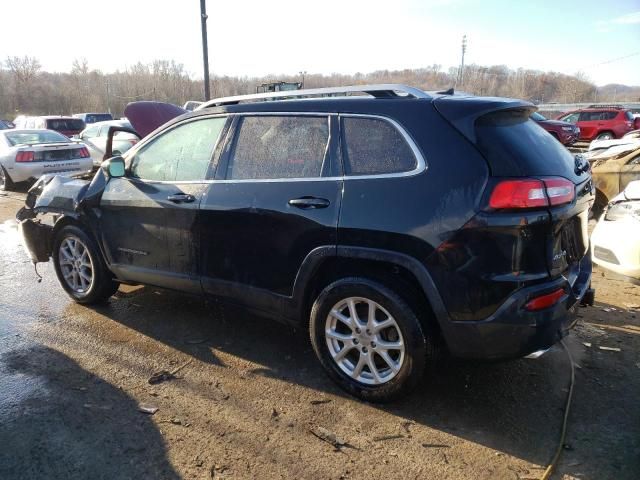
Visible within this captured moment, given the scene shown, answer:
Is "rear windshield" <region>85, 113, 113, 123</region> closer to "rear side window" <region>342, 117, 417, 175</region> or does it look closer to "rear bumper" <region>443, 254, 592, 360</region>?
"rear side window" <region>342, 117, 417, 175</region>

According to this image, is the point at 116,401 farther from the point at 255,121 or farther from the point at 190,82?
the point at 190,82

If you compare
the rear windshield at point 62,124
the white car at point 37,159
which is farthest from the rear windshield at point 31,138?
the rear windshield at point 62,124

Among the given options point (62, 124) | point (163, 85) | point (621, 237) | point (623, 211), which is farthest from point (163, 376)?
point (163, 85)

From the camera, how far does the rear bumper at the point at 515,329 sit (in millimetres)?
2545

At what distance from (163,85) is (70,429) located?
78.3 meters

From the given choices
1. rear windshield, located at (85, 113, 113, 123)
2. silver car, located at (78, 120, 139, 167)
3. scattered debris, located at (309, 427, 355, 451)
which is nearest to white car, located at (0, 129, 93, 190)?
silver car, located at (78, 120, 139, 167)

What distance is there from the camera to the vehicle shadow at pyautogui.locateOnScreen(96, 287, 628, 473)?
9.06 ft

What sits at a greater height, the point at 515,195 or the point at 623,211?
the point at 515,195

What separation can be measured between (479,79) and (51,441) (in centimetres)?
8623

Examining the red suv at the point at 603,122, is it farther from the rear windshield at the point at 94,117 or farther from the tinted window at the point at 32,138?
the rear windshield at the point at 94,117

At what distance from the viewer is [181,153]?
12.6ft

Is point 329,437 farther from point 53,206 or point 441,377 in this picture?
point 53,206

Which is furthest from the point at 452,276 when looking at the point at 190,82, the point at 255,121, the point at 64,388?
the point at 190,82

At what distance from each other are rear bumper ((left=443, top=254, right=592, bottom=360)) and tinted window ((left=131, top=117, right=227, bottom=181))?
2130 millimetres
